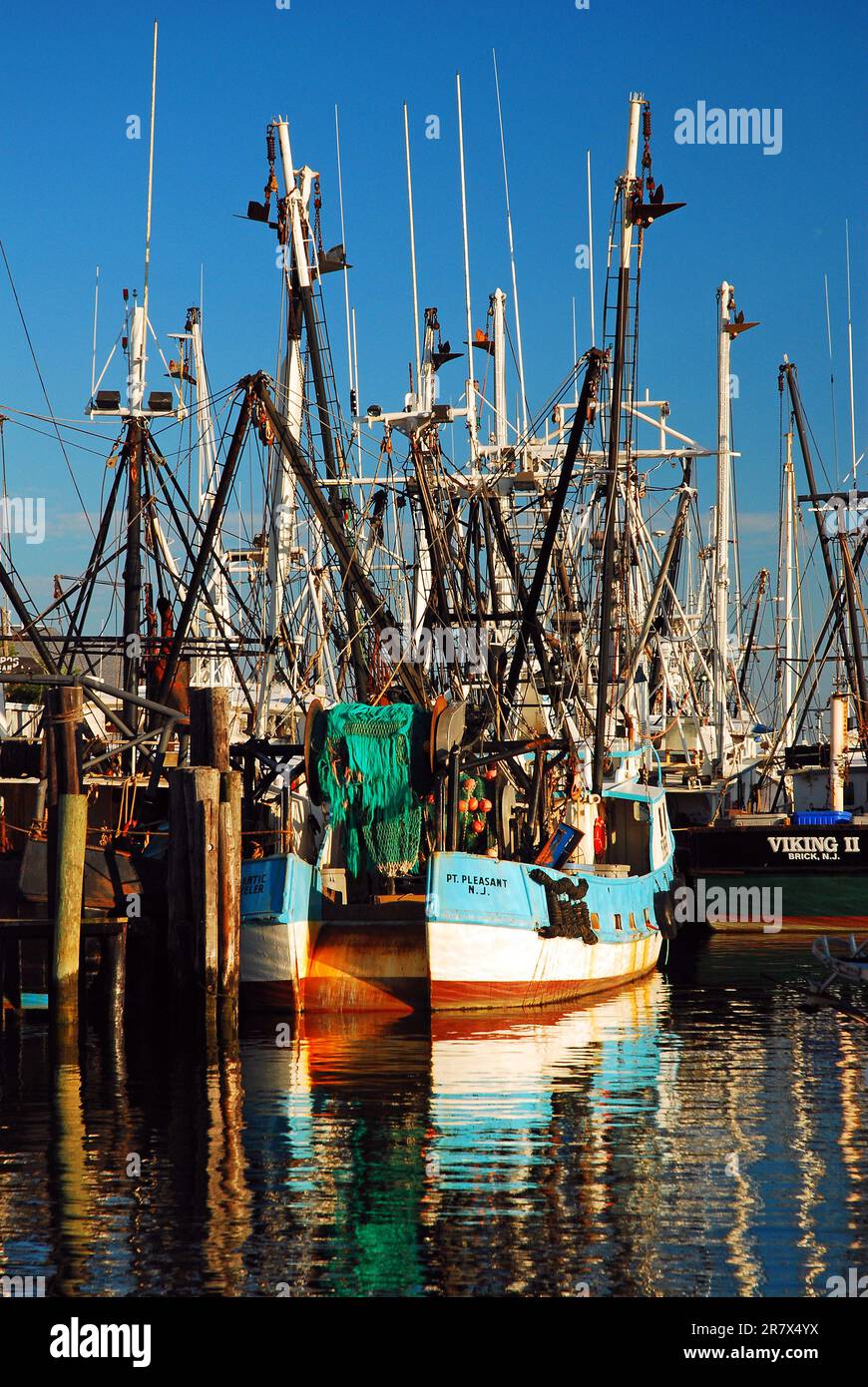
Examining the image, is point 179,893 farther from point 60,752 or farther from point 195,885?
point 60,752

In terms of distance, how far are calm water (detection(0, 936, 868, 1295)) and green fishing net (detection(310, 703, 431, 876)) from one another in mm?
3691

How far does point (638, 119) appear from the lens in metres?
38.5

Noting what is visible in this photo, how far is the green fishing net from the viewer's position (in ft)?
101

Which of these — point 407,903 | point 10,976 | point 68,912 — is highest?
point 68,912

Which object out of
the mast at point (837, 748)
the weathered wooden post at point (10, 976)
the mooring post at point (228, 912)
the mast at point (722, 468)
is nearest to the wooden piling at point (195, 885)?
the mooring post at point (228, 912)

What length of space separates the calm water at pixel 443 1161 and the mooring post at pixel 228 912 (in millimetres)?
782

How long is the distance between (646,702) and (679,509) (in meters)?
8.34

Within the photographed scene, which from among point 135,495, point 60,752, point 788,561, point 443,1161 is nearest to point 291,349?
point 135,495

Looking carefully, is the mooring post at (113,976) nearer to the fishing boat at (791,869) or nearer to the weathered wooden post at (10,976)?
the weathered wooden post at (10,976)

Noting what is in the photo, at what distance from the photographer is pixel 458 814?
31062 mm

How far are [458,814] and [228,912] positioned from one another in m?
5.33

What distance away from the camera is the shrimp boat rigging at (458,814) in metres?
29.6

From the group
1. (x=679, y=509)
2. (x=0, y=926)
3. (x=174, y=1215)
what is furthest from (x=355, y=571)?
(x=679, y=509)

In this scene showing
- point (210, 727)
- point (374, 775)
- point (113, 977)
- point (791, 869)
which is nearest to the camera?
point (113, 977)
